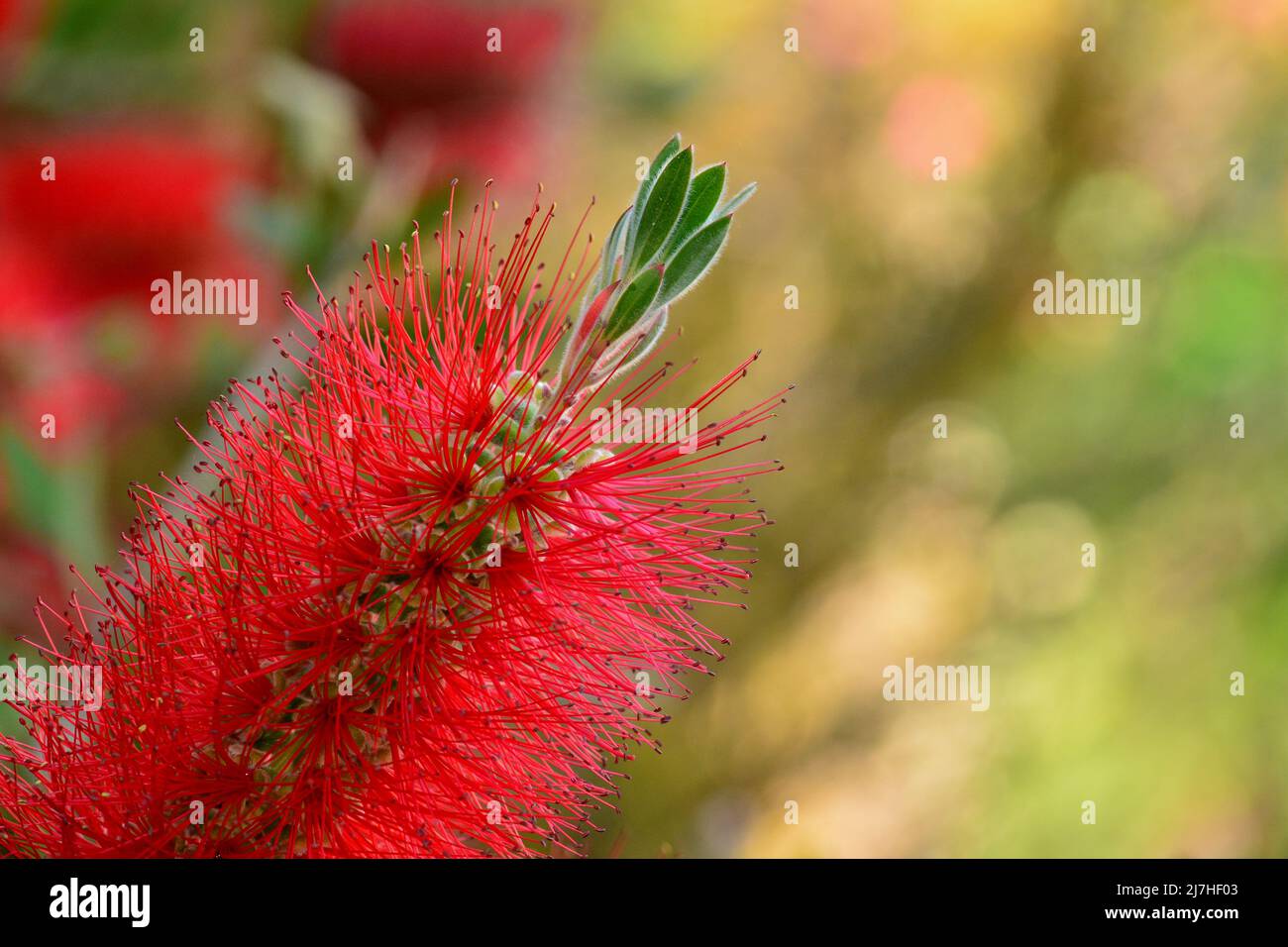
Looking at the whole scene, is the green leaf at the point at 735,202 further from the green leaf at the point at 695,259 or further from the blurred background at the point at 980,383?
the blurred background at the point at 980,383

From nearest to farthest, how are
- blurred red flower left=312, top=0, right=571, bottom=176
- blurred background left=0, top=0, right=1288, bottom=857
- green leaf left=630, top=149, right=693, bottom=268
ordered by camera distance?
green leaf left=630, top=149, right=693, bottom=268 < blurred red flower left=312, top=0, right=571, bottom=176 < blurred background left=0, top=0, right=1288, bottom=857

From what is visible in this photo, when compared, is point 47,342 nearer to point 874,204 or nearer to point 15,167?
point 15,167

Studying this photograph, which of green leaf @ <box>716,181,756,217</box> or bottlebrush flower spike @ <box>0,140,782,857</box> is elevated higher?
green leaf @ <box>716,181,756,217</box>

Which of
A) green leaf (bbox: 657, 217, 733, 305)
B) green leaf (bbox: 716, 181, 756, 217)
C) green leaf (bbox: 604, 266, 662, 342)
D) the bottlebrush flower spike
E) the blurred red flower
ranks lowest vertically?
the bottlebrush flower spike

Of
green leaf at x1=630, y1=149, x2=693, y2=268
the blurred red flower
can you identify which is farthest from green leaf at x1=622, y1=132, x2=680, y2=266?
the blurred red flower

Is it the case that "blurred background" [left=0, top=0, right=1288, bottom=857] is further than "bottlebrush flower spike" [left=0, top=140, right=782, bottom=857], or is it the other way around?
"blurred background" [left=0, top=0, right=1288, bottom=857]

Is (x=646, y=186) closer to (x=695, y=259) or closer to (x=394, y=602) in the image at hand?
(x=695, y=259)

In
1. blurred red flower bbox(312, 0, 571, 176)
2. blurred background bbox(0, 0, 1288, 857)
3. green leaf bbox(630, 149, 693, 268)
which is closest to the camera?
green leaf bbox(630, 149, 693, 268)

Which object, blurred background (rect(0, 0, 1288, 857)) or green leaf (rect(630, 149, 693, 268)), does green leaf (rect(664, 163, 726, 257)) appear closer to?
green leaf (rect(630, 149, 693, 268))
